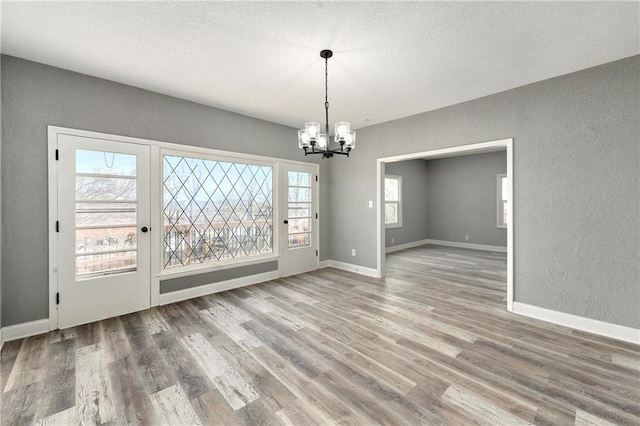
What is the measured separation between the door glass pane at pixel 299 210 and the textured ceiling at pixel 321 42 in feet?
6.36

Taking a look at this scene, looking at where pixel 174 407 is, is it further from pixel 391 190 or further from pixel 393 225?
pixel 391 190

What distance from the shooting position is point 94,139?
307 cm

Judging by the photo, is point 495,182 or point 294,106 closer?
point 294,106

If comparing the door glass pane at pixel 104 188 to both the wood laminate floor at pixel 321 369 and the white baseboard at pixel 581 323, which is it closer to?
the wood laminate floor at pixel 321 369

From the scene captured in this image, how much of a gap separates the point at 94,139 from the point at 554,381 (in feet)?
16.1

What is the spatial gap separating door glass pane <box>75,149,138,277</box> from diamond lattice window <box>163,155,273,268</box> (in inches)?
15.7

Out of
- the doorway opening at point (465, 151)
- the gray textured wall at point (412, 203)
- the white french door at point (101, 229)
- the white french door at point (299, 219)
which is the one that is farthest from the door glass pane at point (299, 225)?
the gray textured wall at point (412, 203)

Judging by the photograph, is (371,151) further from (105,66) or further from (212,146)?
(105,66)

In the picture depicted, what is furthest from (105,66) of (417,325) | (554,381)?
(554,381)

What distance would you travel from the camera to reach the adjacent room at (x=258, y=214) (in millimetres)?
1948

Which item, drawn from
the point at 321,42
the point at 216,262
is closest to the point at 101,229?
the point at 216,262

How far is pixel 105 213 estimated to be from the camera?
3146 mm

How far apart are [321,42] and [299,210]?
3233 mm

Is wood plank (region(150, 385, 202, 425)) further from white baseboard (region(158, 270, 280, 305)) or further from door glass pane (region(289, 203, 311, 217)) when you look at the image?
door glass pane (region(289, 203, 311, 217))
